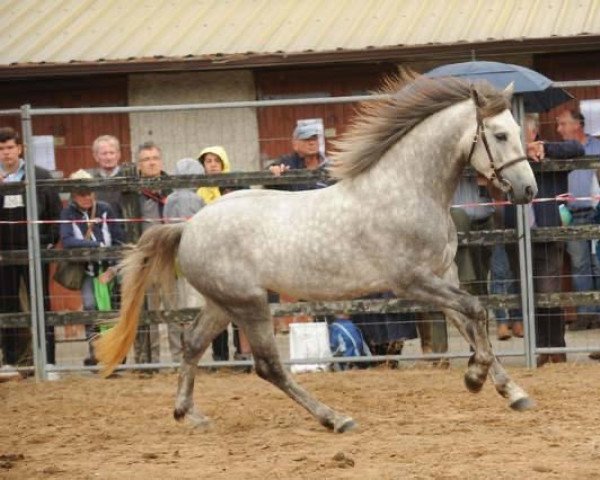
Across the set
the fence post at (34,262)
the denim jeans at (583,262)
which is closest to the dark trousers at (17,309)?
the fence post at (34,262)

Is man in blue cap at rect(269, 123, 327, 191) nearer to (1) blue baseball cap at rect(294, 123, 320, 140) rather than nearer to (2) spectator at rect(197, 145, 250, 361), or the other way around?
(1) blue baseball cap at rect(294, 123, 320, 140)

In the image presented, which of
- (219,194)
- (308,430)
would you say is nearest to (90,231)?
(219,194)

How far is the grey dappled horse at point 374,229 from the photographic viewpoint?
29.0 ft

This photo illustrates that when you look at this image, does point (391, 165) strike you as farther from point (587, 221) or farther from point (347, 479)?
point (587, 221)

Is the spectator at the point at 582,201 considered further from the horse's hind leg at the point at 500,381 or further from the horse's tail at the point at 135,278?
the horse's tail at the point at 135,278

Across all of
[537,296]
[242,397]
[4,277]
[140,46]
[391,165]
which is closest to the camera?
[391,165]

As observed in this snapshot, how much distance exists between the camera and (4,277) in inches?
488

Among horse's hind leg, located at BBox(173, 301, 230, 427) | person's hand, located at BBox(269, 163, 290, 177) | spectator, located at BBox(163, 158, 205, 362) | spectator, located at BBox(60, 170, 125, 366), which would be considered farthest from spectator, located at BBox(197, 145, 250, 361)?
horse's hind leg, located at BBox(173, 301, 230, 427)

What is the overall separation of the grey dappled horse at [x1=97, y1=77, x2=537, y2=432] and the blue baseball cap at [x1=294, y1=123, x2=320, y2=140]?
2549 mm

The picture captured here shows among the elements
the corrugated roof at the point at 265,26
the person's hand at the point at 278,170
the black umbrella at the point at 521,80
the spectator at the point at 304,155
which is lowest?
the person's hand at the point at 278,170

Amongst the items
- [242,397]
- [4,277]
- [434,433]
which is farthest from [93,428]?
[4,277]

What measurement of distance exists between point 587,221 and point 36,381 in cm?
487

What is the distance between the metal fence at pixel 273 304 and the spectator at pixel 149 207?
0.48ft

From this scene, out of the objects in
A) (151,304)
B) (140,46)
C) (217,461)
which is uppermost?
(140,46)
